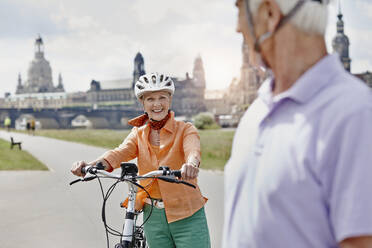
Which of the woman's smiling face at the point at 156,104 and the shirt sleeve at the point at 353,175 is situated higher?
the woman's smiling face at the point at 156,104

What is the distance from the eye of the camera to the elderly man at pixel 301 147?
1001 millimetres

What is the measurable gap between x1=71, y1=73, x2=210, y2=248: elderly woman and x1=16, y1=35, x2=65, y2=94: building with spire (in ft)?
523

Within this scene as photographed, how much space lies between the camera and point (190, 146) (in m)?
3.00

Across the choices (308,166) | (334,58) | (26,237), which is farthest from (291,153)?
(26,237)

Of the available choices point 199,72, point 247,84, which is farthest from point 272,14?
point 199,72

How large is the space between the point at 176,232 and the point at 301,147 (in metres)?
1.99

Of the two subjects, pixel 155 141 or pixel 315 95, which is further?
pixel 155 141

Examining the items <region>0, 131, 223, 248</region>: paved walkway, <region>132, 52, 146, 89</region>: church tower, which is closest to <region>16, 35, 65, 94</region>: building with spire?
<region>132, 52, 146, 89</region>: church tower

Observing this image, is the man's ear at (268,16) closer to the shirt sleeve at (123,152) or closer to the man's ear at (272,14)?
the man's ear at (272,14)

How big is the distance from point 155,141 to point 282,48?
2055 mm

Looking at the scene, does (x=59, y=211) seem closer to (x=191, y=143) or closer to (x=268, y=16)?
(x=191, y=143)

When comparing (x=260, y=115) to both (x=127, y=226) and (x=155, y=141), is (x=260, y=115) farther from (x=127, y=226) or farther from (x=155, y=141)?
(x=155, y=141)

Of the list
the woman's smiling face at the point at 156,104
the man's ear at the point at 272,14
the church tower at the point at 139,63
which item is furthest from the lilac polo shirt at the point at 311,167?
the church tower at the point at 139,63

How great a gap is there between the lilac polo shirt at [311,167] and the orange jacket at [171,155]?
1708 mm
